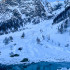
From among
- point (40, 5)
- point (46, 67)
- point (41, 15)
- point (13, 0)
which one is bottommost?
point (46, 67)

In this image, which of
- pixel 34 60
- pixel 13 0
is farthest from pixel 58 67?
pixel 13 0

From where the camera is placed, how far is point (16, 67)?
974 inches

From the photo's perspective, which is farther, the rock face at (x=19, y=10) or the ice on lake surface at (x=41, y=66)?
the rock face at (x=19, y=10)

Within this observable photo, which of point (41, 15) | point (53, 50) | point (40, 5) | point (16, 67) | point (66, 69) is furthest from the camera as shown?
point (40, 5)

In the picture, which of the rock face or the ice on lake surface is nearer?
the ice on lake surface

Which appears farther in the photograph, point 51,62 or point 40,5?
point 40,5

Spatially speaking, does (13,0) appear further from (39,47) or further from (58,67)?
(58,67)

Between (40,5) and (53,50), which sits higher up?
(40,5)

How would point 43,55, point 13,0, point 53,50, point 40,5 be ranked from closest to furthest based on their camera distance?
point 43,55, point 53,50, point 40,5, point 13,0

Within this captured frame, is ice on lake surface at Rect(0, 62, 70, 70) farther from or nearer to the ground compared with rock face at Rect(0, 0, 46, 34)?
nearer to the ground

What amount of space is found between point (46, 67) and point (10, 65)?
5.34m

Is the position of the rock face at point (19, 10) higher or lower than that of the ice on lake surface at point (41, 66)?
higher

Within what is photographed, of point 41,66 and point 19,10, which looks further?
point 19,10

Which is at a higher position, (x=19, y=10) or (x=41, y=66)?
(x=19, y=10)
